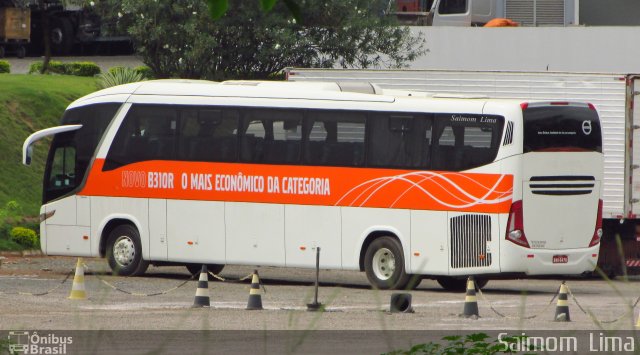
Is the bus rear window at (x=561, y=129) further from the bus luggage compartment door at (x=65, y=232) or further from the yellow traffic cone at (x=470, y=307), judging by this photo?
the bus luggage compartment door at (x=65, y=232)

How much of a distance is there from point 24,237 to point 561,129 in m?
12.7

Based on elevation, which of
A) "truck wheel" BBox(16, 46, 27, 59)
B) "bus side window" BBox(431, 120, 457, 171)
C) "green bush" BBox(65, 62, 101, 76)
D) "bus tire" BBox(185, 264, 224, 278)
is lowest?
"bus tire" BBox(185, 264, 224, 278)

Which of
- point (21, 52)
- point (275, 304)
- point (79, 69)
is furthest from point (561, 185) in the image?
point (21, 52)

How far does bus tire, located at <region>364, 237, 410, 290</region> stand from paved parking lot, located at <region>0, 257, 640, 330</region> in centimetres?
33

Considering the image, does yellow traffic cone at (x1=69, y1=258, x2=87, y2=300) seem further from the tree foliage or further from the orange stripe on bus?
the tree foliage

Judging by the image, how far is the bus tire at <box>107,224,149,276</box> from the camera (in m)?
24.2

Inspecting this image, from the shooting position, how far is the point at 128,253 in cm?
2420

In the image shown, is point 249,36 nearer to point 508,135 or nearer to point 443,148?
point 443,148

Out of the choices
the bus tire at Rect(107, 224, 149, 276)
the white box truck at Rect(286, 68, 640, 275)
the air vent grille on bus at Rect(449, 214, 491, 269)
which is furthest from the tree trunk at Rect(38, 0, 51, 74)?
the air vent grille on bus at Rect(449, 214, 491, 269)

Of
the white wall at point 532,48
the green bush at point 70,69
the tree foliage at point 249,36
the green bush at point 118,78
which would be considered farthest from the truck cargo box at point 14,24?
the white wall at point 532,48

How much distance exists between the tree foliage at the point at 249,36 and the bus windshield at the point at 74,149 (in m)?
6.56

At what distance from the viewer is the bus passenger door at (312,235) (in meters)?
22.6

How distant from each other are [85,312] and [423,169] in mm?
6931

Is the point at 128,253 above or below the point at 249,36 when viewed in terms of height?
below
